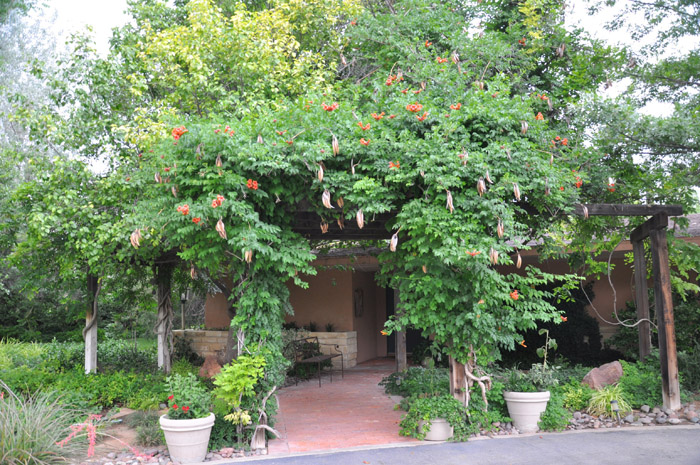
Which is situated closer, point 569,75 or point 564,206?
point 564,206

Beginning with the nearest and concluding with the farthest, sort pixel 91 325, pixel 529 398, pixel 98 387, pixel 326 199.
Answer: pixel 326 199 → pixel 529 398 → pixel 98 387 → pixel 91 325

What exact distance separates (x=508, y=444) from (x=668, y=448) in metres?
1.63

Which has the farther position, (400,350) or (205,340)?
(205,340)

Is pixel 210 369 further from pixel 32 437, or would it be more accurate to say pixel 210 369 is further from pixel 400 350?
pixel 32 437

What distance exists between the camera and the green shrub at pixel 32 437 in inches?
185

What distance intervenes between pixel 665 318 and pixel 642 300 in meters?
0.94

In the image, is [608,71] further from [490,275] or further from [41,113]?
[41,113]

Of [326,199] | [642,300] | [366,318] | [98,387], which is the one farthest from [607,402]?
[366,318]

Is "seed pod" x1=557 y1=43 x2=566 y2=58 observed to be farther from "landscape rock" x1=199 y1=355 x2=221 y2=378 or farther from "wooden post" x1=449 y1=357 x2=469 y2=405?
"landscape rock" x1=199 y1=355 x2=221 y2=378

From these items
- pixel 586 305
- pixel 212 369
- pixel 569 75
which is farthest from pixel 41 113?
pixel 586 305

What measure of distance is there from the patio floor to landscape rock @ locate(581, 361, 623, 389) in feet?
9.14

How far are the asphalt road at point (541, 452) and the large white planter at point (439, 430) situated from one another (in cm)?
16

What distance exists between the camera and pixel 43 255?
8.48 metres

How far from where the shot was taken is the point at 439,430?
5.87 meters
